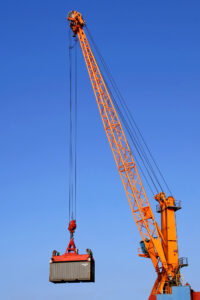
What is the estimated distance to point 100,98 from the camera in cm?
7444

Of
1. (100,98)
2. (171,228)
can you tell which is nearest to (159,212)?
(171,228)

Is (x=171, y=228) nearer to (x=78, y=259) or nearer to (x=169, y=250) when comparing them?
(x=169, y=250)

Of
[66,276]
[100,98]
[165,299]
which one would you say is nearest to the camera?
[66,276]

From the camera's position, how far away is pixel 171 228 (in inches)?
2795

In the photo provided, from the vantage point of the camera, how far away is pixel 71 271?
2087 inches

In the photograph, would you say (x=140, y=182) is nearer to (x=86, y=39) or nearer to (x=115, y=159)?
(x=115, y=159)

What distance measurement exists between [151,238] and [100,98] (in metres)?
24.5

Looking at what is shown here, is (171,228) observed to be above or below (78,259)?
above

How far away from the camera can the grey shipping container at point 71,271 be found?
5288cm

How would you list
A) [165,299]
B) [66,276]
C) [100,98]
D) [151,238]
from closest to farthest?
1. [66,276]
2. [165,299]
3. [151,238]
4. [100,98]

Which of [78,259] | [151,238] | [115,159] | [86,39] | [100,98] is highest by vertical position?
[86,39]

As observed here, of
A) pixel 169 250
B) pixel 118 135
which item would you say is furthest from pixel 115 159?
pixel 169 250

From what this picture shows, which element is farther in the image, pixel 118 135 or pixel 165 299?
pixel 118 135

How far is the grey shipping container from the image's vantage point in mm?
52875
